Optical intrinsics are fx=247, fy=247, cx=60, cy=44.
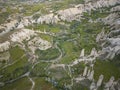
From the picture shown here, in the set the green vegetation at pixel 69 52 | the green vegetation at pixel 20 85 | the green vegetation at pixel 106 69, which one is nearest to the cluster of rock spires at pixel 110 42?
the green vegetation at pixel 106 69

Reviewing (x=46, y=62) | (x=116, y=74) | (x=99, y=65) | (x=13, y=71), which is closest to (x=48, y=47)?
(x=46, y=62)

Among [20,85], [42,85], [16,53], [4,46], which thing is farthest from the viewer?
[4,46]

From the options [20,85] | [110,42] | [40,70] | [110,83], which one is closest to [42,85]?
[20,85]

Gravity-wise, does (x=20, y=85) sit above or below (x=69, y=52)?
below

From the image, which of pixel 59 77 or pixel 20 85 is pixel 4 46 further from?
pixel 59 77

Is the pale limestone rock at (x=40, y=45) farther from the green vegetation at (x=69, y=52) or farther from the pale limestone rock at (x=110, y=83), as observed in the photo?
the pale limestone rock at (x=110, y=83)
